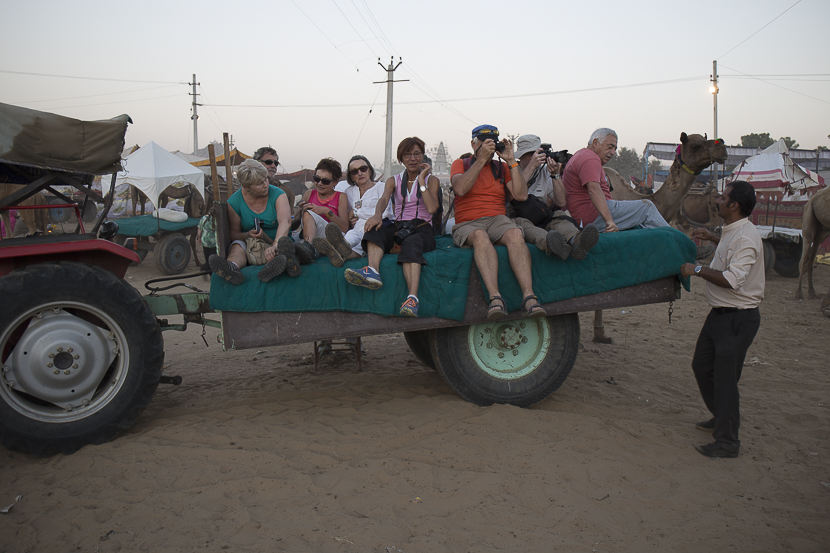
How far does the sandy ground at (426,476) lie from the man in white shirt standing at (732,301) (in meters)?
0.26

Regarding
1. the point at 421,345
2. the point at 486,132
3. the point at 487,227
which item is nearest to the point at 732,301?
the point at 487,227

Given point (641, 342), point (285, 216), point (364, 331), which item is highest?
point (285, 216)

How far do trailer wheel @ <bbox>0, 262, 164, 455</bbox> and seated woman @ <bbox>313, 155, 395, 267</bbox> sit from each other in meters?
1.44

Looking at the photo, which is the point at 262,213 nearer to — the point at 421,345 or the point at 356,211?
the point at 356,211

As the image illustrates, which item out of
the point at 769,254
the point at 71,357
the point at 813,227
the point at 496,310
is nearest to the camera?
the point at 71,357

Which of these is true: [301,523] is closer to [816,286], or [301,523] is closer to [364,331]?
[364,331]

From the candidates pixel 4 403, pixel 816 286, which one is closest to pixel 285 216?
pixel 4 403

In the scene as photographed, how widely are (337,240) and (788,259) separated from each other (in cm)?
1228

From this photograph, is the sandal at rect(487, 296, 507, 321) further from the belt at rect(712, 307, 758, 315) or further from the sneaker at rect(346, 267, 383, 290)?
the belt at rect(712, 307, 758, 315)

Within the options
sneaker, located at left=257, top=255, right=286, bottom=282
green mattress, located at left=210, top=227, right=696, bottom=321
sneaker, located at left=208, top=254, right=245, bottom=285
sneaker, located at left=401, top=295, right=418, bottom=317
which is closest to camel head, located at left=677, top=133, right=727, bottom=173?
green mattress, located at left=210, top=227, right=696, bottom=321

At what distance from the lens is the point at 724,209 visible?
3.79 meters

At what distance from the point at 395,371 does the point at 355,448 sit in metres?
2.03

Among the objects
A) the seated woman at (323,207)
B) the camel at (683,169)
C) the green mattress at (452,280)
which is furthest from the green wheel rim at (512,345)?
the camel at (683,169)

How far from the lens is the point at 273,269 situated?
3.75 m
